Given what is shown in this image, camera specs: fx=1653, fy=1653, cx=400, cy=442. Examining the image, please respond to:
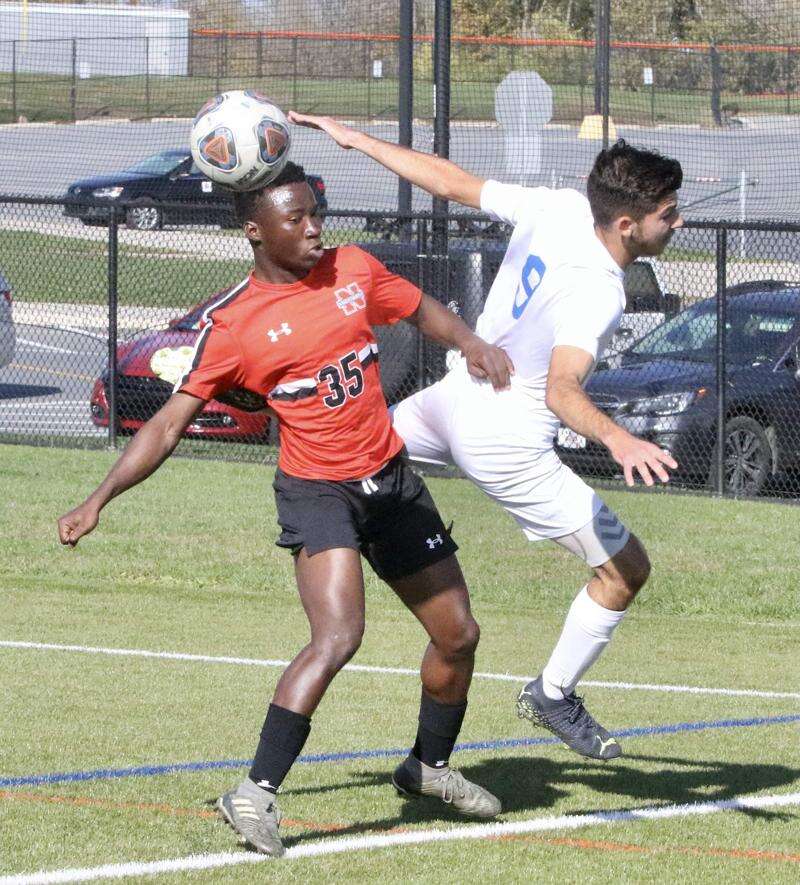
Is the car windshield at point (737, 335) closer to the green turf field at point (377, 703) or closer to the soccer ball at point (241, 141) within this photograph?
the green turf field at point (377, 703)

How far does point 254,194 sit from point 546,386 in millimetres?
1155

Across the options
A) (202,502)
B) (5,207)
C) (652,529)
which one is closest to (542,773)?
(652,529)

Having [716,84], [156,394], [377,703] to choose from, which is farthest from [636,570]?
[716,84]

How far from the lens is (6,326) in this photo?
53.9 feet

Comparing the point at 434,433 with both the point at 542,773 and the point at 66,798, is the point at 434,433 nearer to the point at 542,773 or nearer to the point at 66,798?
the point at 542,773

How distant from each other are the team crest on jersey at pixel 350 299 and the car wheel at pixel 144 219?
10.7m

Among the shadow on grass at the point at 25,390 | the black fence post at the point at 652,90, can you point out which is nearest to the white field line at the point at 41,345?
the shadow on grass at the point at 25,390

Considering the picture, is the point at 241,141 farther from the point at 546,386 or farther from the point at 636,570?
the point at 636,570

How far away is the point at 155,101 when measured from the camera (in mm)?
27391

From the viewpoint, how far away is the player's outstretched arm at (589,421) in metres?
4.84

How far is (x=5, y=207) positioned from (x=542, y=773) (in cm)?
1219

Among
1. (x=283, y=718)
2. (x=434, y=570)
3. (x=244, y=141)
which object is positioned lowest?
(x=283, y=718)

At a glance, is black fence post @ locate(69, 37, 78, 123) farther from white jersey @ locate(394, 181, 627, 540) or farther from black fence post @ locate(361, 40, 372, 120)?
white jersey @ locate(394, 181, 627, 540)

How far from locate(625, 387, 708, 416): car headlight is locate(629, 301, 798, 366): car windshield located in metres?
0.34
